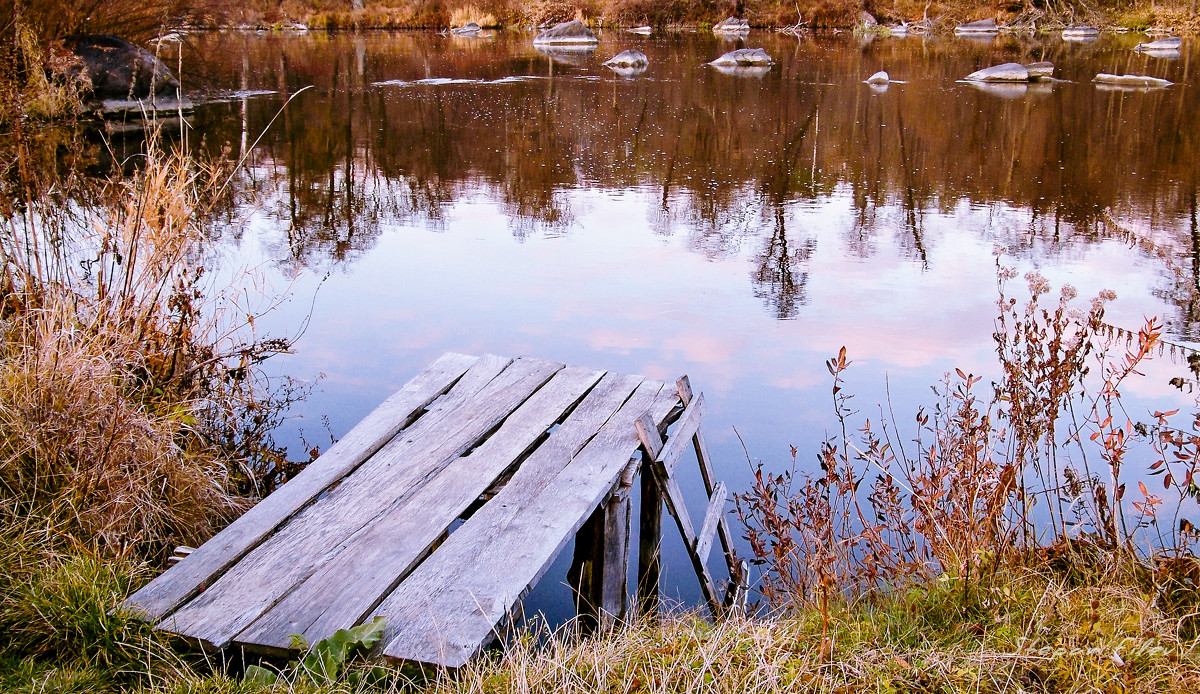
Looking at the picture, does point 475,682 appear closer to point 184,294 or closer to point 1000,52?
point 184,294

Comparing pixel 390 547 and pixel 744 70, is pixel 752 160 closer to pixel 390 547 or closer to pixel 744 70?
pixel 390 547

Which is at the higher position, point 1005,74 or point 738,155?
point 1005,74

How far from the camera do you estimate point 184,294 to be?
15.9 ft

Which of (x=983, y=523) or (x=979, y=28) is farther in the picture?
(x=979, y=28)

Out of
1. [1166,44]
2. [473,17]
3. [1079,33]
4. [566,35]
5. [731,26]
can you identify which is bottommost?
[1166,44]

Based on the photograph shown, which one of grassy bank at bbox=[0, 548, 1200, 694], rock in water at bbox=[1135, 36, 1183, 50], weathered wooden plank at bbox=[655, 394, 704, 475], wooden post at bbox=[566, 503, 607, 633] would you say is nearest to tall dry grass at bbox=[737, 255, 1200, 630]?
grassy bank at bbox=[0, 548, 1200, 694]

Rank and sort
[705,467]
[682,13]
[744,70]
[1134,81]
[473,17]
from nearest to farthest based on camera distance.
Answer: [705,467] < [1134,81] < [744,70] < [473,17] < [682,13]

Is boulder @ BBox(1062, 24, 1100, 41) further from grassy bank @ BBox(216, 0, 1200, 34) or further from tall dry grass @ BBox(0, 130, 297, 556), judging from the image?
tall dry grass @ BBox(0, 130, 297, 556)

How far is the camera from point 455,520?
401cm

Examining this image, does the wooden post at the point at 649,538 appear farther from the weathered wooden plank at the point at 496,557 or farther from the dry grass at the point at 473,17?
the dry grass at the point at 473,17

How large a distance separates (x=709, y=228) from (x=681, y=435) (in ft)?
19.9

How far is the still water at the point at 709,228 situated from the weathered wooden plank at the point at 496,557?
82cm

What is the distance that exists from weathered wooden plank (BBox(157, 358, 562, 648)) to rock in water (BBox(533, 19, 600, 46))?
29792mm

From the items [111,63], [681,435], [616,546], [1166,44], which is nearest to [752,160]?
[681,435]
